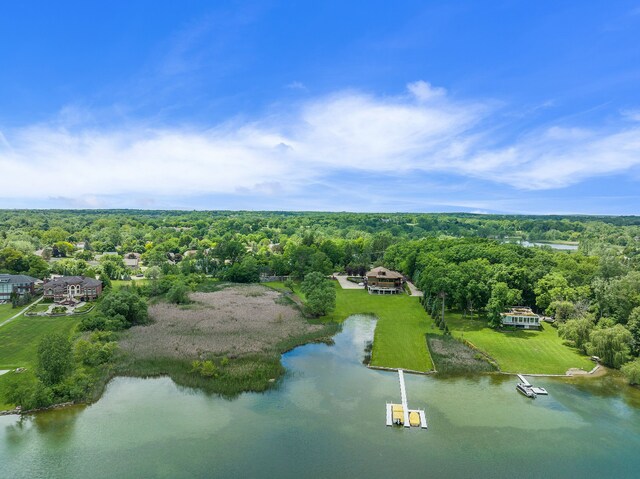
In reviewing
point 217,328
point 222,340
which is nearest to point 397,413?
point 222,340

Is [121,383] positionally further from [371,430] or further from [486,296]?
[486,296]

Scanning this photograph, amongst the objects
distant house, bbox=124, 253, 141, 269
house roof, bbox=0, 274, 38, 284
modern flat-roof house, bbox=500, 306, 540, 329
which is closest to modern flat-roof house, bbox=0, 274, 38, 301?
house roof, bbox=0, 274, 38, 284

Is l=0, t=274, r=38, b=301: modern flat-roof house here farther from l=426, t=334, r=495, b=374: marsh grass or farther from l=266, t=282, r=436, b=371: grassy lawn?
l=426, t=334, r=495, b=374: marsh grass

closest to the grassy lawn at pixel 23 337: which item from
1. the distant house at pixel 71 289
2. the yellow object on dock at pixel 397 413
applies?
the distant house at pixel 71 289

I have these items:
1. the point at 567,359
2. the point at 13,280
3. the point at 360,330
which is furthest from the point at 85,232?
the point at 567,359

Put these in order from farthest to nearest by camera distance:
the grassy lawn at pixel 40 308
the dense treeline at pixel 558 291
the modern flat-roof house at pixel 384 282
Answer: the modern flat-roof house at pixel 384 282, the grassy lawn at pixel 40 308, the dense treeline at pixel 558 291

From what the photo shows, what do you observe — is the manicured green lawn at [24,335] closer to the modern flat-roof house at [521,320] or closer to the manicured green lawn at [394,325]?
the manicured green lawn at [394,325]

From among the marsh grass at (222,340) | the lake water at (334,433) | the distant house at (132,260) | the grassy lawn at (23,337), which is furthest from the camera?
the distant house at (132,260)
